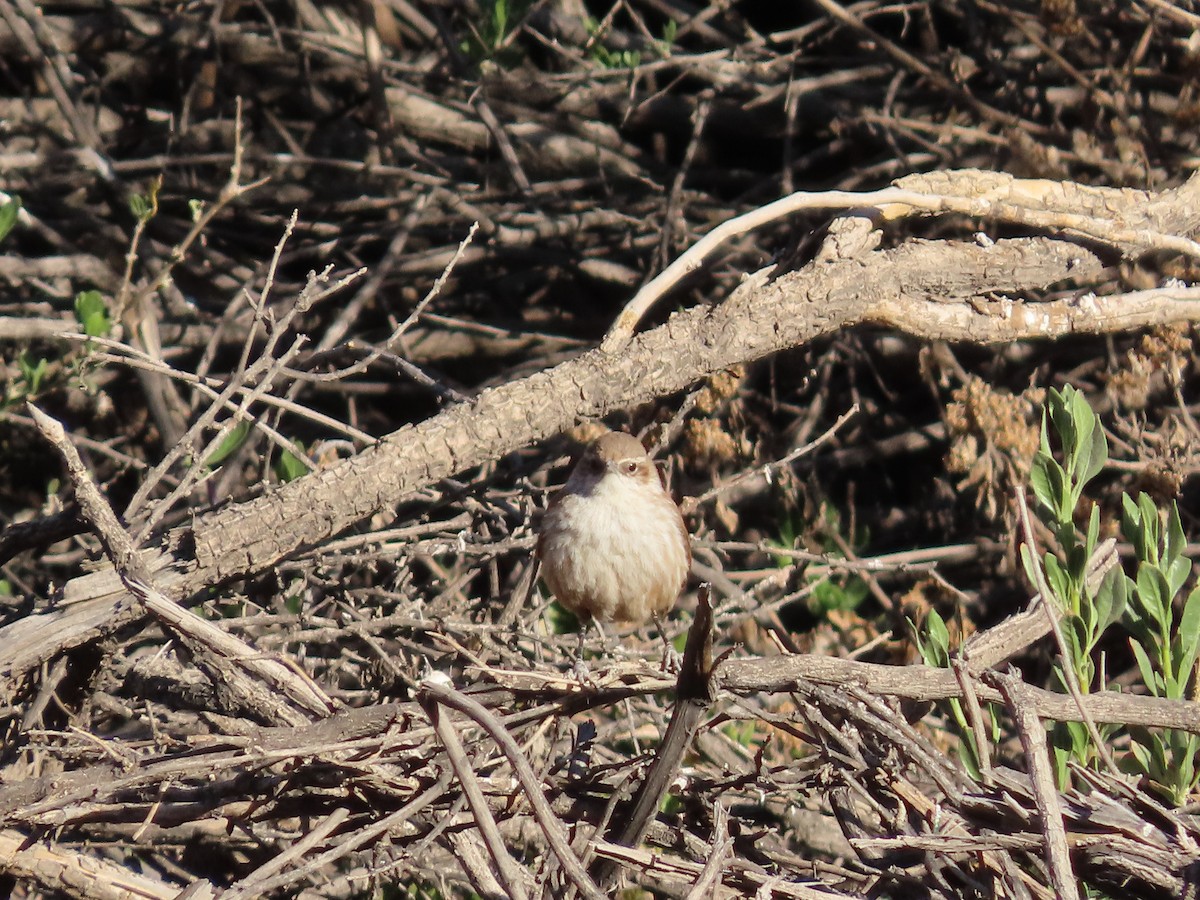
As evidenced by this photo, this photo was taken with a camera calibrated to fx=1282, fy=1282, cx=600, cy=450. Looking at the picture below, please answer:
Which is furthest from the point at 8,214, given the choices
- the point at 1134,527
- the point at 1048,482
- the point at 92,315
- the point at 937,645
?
the point at 1134,527

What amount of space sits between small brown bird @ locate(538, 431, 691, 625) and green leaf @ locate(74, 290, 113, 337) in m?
1.68

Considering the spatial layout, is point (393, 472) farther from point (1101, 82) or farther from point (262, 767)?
point (1101, 82)

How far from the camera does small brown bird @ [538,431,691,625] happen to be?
4.56 m

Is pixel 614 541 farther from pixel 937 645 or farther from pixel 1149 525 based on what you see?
pixel 1149 525

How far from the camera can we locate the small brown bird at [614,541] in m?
4.56

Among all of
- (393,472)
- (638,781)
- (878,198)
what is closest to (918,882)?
(638,781)

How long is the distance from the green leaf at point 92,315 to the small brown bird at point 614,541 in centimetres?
168

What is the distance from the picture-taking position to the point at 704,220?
18.9 feet

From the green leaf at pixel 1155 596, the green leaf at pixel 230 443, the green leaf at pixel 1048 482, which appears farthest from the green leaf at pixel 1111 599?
the green leaf at pixel 230 443

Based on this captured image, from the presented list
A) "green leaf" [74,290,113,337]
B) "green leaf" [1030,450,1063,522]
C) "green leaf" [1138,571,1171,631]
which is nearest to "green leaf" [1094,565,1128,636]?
"green leaf" [1138,571,1171,631]

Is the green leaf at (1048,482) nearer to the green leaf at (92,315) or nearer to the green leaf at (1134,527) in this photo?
the green leaf at (1134,527)

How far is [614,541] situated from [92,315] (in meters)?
2.00

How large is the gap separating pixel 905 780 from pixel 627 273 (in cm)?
360

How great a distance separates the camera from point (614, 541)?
4.68 metres
